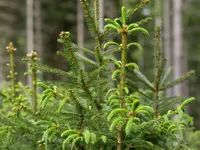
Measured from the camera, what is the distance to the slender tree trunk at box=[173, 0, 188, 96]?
23.1 ft

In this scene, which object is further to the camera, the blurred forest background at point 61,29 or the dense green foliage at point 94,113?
the blurred forest background at point 61,29

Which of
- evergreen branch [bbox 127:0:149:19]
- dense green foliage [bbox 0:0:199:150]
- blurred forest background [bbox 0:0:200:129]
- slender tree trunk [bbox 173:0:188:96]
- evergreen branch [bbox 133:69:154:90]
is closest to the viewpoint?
dense green foliage [bbox 0:0:199:150]

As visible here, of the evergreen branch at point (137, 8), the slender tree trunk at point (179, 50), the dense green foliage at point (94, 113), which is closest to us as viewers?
the dense green foliage at point (94, 113)

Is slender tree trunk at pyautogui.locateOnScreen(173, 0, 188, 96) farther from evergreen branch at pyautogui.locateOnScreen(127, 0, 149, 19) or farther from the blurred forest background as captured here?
the blurred forest background

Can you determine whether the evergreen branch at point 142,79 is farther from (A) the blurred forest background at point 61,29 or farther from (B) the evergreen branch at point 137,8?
(A) the blurred forest background at point 61,29

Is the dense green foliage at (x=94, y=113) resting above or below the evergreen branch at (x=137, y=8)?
below

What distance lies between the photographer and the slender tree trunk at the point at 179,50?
7039 millimetres

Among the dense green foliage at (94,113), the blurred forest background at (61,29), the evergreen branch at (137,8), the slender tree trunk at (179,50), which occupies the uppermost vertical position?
the blurred forest background at (61,29)

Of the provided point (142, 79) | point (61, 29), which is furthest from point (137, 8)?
point (61, 29)

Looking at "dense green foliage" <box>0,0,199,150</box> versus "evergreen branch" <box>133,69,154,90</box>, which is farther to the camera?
"evergreen branch" <box>133,69,154,90</box>

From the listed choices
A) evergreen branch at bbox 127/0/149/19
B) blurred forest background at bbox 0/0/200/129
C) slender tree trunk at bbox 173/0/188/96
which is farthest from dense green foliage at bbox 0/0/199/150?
blurred forest background at bbox 0/0/200/129

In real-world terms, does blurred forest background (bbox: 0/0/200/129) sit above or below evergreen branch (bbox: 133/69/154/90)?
above

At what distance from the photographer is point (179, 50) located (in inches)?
280

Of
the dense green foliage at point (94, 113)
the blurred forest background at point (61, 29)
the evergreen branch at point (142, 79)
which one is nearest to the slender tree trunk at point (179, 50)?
the evergreen branch at point (142, 79)
